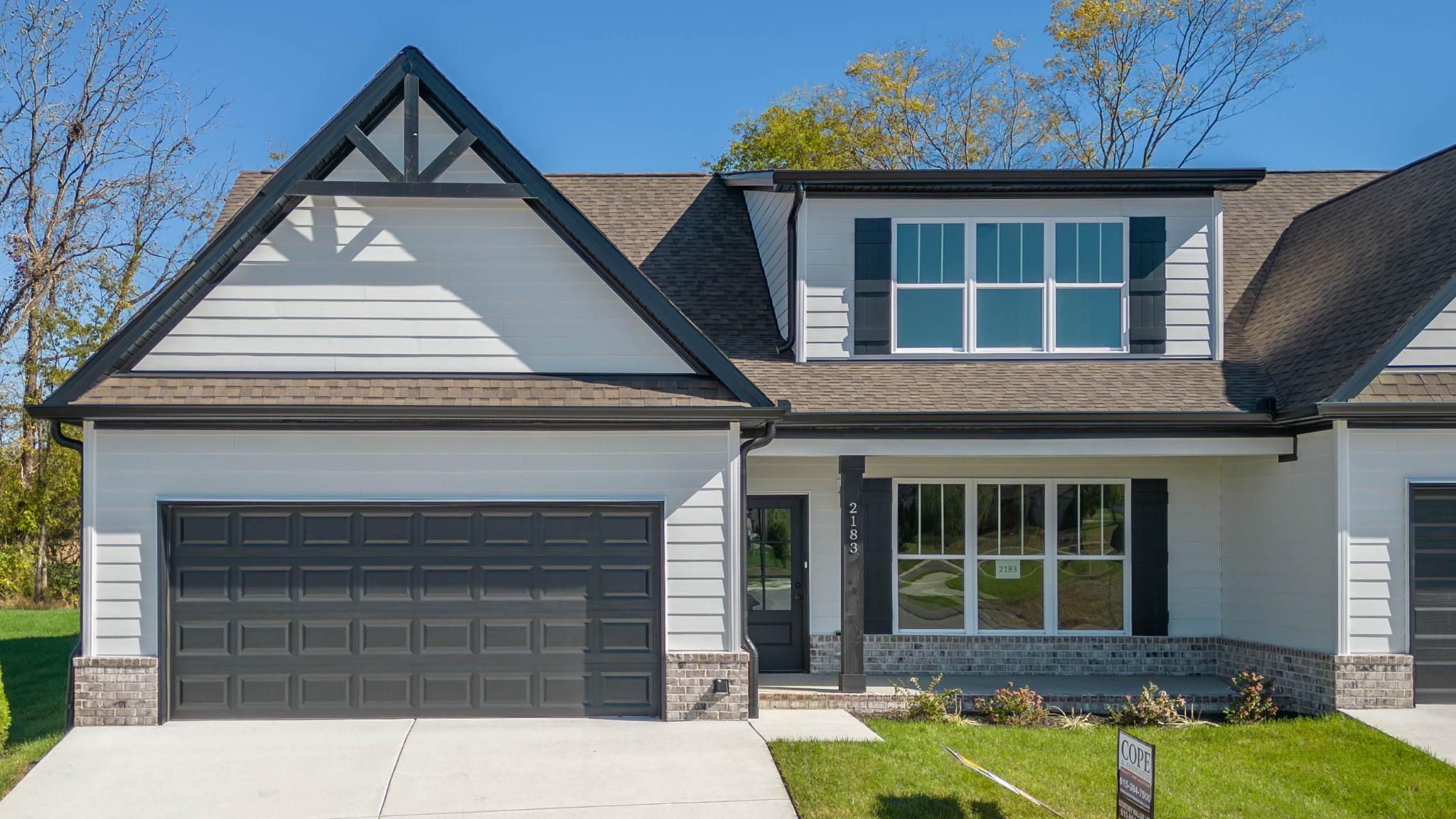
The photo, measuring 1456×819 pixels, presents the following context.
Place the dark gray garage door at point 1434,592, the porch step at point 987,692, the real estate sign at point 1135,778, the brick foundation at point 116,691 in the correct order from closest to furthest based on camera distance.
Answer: the real estate sign at point 1135,778, the brick foundation at point 116,691, the dark gray garage door at point 1434,592, the porch step at point 987,692

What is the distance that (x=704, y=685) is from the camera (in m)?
10.5

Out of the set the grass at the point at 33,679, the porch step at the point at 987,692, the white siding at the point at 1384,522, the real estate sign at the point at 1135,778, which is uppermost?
the white siding at the point at 1384,522

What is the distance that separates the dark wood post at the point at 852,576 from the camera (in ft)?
37.4

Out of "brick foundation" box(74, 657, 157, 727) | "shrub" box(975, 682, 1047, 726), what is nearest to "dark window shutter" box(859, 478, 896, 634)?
"shrub" box(975, 682, 1047, 726)

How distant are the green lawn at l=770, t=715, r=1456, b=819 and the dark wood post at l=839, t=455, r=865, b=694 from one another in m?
1.03

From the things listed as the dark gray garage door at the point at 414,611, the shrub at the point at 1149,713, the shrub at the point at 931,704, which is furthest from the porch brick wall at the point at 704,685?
the shrub at the point at 1149,713

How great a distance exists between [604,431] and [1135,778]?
5783mm

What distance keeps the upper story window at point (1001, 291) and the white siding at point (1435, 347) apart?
9.20 feet

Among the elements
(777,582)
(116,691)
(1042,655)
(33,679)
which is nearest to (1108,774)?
(1042,655)

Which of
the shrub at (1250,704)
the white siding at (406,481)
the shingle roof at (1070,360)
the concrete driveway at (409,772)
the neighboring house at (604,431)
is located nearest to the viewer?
the concrete driveway at (409,772)

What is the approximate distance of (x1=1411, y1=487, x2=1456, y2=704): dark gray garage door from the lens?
11.0 metres

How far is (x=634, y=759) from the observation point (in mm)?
9164

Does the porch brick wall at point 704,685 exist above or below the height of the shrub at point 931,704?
above

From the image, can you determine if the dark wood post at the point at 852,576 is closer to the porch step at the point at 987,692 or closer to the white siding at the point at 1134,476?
the porch step at the point at 987,692
